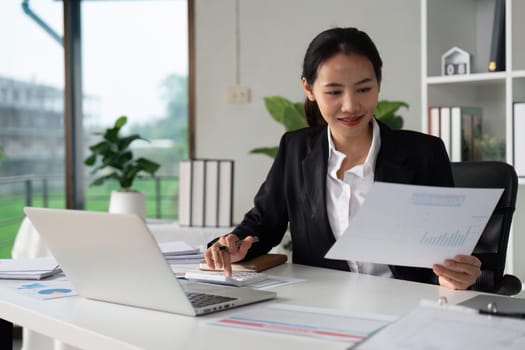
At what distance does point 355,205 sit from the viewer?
1.70 m

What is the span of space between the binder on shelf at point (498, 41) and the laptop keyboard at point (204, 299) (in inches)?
71.9

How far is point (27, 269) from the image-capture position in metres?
1.50

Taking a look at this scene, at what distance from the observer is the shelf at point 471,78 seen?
261cm

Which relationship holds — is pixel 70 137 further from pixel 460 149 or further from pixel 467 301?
pixel 467 301

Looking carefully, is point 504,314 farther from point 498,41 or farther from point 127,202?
point 127,202

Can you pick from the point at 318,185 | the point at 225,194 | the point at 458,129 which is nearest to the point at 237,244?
the point at 318,185

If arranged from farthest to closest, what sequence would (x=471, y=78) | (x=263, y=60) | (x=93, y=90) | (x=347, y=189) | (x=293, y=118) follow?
1. (x=93, y=90)
2. (x=263, y=60)
3. (x=293, y=118)
4. (x=471, y=78)
5. (x=347, y=189)

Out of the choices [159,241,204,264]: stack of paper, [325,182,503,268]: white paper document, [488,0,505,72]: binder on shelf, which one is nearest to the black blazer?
[159,241,204,264]: stack of paper

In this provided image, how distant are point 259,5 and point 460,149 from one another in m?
1.48

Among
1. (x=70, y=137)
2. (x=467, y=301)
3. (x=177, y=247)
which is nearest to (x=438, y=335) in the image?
(x=467, y=301)

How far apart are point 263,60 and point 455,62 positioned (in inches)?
46.5

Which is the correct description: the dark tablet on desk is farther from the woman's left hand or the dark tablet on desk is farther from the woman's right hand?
the woman's right hand

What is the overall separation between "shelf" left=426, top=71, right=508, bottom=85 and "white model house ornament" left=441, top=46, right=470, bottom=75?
5 centimetres

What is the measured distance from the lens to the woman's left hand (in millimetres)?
1301
